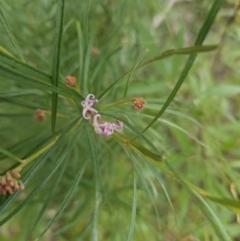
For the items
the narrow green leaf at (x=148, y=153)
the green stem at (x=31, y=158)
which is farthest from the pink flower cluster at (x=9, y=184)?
the narrow green leaf at (x=148, y=153)

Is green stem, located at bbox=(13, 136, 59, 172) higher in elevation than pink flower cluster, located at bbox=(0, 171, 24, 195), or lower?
higher

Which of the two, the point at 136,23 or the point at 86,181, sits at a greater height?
the point at 136,23

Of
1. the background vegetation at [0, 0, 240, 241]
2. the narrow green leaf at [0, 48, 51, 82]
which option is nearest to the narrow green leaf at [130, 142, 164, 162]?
the background vegetation at [0, 0, 240, 241]

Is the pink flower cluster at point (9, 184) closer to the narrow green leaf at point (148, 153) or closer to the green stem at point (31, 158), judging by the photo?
the green stem at point (31, 158)

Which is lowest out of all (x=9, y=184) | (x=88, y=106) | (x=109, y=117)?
(x=9, y=184)

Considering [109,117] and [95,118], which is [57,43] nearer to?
→ [95,118]

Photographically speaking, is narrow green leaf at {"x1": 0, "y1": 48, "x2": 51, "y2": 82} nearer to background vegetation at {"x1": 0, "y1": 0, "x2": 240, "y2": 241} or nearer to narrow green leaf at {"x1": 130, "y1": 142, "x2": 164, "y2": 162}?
background vegetation at {"x1": 0, "y1": 0, "x2": 240, "y2": 241}

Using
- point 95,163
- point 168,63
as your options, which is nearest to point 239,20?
point 168,63

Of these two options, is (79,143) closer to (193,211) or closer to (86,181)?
(86,181)

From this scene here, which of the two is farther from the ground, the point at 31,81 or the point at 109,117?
the point at 109,117

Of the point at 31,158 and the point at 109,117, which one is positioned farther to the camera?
the point at 109,117

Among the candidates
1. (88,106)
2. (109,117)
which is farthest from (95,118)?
(109,117)
